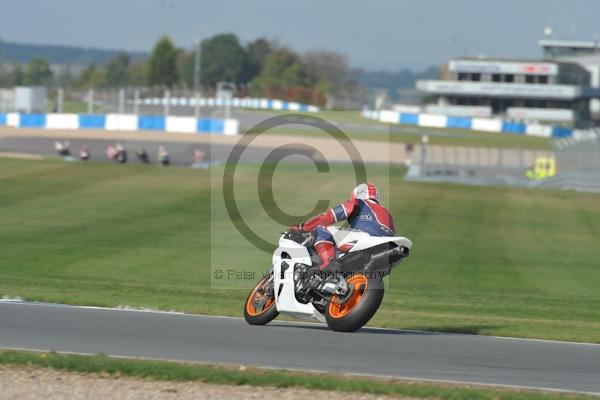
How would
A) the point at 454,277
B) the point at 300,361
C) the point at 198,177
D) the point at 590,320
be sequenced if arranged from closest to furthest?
1. the point at 300,361
2. the point at 590,320
3. the point at 454,277
4. the point at 198,177

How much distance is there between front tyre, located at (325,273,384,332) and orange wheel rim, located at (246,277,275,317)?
0.82m

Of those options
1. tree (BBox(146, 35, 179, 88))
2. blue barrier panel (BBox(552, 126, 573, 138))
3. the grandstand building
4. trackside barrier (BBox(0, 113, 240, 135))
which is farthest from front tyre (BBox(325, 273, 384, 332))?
tree (BBox(146, 35, 179, 88))

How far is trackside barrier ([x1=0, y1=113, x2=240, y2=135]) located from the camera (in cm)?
6831

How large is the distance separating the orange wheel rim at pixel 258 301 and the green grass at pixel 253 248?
1.58 meters

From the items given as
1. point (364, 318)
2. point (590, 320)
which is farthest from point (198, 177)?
point (364, 318)

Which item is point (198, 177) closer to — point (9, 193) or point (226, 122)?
point (9, 193)

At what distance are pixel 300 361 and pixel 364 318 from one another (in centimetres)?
154

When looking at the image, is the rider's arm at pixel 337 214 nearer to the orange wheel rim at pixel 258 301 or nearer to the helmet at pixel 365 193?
the helmet at pixel 365 193

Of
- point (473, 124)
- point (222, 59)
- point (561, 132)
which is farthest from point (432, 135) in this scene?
point (222, 59)

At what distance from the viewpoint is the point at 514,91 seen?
5394 inches

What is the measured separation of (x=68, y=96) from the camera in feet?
308

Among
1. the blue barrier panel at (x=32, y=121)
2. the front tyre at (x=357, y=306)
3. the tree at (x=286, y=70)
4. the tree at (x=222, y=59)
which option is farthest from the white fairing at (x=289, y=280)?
the tree at (x=222, y=59)

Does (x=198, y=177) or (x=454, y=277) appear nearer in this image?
(x=454, y=277)

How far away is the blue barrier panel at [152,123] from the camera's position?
6938 cm
